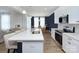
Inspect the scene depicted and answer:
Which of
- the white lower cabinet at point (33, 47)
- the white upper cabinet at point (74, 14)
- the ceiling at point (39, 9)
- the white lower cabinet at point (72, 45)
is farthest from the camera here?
the ceiling at point (39, 9)

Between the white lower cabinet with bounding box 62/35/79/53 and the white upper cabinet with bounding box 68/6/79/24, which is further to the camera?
the white upper cabinet with bounding box 68/6/79/24

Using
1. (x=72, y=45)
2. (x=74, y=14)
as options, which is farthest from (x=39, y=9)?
(x=72, y=45)

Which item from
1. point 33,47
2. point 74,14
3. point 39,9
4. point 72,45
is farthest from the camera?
point 39,9

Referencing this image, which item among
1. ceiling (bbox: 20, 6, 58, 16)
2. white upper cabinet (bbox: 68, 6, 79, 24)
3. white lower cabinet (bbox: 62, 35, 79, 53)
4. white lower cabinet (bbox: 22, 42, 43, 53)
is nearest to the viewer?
white lower cabinet (bbox: 22, 42, 43, 53)

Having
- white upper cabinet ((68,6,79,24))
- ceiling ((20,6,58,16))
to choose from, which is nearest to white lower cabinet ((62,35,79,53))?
white upper cabinet ((68,6,79,24))

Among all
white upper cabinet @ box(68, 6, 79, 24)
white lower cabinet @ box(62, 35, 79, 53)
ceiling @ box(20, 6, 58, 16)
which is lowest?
white lower cabinet @ box(62, 35, 79, 53)

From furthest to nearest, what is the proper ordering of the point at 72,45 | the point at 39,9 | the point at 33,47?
the point at 39,9
the point at 72,45
the point at 33,47

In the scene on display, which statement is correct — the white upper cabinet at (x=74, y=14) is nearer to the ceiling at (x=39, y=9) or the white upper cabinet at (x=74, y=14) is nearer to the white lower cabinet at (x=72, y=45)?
the white lower cabinet at (x=72, y=45)

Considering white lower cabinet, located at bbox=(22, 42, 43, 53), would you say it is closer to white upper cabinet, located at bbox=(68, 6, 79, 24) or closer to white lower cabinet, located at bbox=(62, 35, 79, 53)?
white lower cabinet, located at bbox=(62, 35, 79, 53)

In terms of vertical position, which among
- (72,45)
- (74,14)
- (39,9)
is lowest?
(72,45)

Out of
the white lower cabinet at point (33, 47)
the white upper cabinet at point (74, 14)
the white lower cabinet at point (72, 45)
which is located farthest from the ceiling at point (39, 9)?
the white lower cabinet at point (33, 47)

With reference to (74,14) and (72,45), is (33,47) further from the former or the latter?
(74,14)

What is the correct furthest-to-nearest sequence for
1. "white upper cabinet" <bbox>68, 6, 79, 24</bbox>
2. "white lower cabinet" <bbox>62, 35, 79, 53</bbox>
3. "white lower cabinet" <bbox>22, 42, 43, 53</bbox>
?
"white upper cabinet" <bbox>68, 6, 79, 24</bbox> → "white lower cabinet" <bbox>62, 35, 79, 53</bbox> → "white lower cabinet" <bbox>22, 42, 43, 53</bbox>
